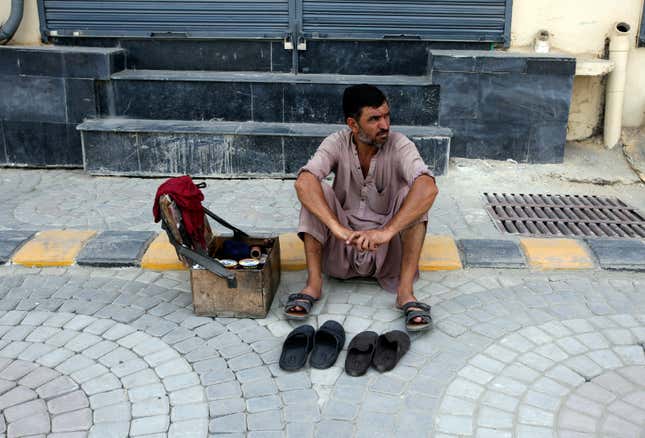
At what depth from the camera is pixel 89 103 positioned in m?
6.88

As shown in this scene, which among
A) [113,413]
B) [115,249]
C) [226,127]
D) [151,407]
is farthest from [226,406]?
[226,127]

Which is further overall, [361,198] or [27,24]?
[27,24]

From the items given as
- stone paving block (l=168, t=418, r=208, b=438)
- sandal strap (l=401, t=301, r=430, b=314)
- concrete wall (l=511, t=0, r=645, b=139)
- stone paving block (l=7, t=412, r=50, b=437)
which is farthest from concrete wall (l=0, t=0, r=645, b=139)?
stone paving block (l=7, t=412, r=50, b=437)

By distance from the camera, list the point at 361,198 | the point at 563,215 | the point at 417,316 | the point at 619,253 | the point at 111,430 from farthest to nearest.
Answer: the point at 563,215
the point at 619,253
the point at 361,198
the point at 417,316
the point at 111,430

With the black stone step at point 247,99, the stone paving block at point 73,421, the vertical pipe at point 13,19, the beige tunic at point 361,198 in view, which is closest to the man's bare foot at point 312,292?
the beige tunic at point 361,198

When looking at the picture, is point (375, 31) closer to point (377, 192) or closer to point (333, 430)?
point (377, 192)

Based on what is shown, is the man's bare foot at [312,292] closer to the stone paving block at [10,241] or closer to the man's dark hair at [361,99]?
the man's dark hair at [361,99]

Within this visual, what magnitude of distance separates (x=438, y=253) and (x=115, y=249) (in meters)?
2.33

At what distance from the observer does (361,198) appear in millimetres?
4281

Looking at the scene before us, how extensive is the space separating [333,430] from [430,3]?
5444mm

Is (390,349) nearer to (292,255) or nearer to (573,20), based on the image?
(292,255)

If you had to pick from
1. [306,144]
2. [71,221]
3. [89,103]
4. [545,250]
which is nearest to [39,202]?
[71,221]

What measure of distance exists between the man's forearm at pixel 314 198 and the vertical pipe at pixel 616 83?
4.50m

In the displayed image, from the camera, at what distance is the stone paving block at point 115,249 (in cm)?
475
